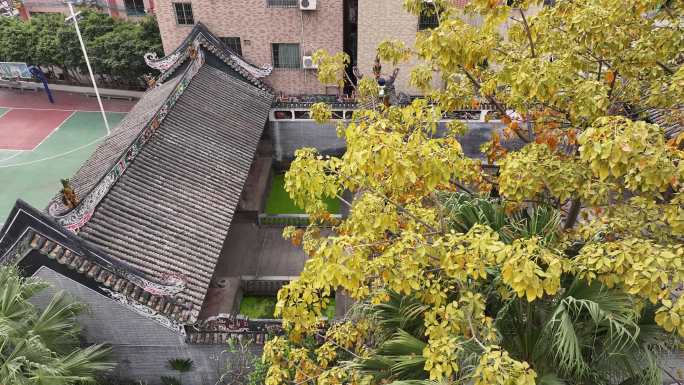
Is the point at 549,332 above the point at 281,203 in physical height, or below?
above

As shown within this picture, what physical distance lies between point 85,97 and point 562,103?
111 ft

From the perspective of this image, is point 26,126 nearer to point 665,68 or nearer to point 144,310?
point 144,310

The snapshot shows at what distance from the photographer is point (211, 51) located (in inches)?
833

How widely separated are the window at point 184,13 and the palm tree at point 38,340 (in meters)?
15.6

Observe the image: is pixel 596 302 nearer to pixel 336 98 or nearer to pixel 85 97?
pixel 336 98

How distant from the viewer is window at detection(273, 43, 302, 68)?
22.9m

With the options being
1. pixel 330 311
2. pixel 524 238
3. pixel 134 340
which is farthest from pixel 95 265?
pixel 524 238

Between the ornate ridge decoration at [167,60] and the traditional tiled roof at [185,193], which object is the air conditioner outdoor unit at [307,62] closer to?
the traditional tiled roof at [185,193]

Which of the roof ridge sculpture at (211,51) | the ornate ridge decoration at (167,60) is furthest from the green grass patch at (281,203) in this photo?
the ornate ridge decoration at (167,60)

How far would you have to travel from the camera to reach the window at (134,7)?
3597 cm

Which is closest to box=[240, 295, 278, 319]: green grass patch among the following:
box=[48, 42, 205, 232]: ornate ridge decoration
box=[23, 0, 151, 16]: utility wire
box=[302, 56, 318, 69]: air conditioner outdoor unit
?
box=[48, 42, 205, 232]: ornate ridge decoration

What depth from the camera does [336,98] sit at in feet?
71.0

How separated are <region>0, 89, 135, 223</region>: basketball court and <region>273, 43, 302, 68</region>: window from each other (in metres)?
12.2

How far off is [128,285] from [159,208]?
2873 mm
